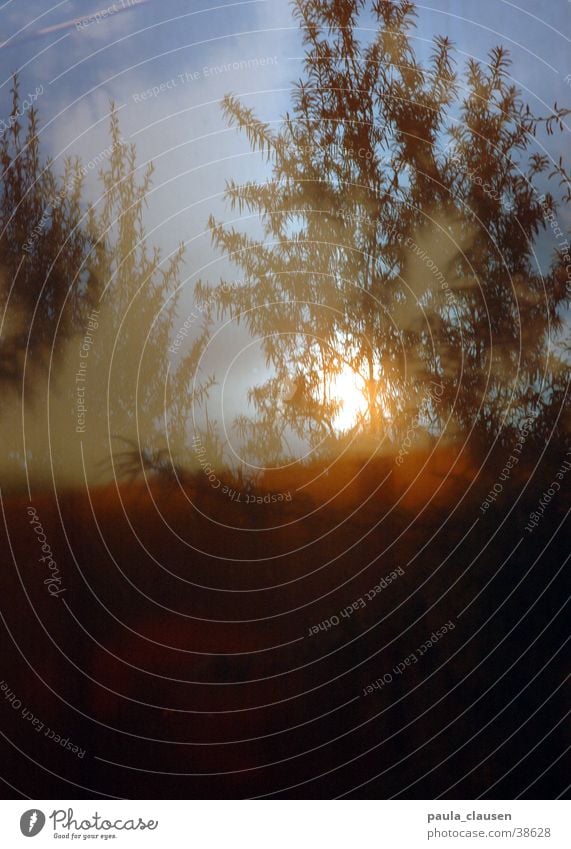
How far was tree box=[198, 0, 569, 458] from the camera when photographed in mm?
1059

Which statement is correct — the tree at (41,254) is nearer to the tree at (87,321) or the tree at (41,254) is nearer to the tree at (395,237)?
the tree at (87,321)

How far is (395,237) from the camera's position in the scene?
42.3 inches

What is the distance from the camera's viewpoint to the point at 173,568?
105 centimetres

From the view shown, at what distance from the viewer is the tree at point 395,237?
106 cm

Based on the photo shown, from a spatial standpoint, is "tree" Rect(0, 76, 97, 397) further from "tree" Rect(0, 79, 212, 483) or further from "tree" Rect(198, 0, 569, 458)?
"tree" Rect(198, 0, 569, 458)

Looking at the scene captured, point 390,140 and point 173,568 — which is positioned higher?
point 390,140

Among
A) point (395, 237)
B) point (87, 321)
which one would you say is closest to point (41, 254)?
point (87, 321)

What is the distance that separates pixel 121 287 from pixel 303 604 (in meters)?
0.53

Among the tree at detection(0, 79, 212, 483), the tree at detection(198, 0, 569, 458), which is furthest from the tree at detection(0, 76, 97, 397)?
the tree at detection(198, 0, 569, 458)

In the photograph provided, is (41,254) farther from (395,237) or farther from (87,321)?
(395,237)

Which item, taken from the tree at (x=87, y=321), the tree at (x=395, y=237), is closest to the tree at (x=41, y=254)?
the tree at (x=87, y=321)
